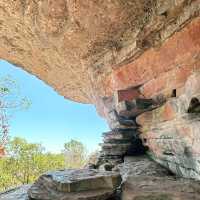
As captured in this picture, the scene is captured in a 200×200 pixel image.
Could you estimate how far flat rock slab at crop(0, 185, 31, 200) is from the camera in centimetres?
660

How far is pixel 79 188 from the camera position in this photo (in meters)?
5.72

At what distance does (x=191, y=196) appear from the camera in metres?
4.98

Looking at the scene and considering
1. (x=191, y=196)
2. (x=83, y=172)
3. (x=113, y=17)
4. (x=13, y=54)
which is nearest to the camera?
(x=191, y=196)

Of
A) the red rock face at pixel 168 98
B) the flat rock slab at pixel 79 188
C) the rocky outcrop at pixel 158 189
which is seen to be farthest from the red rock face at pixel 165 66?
the flat rock slab at pixel 79 188

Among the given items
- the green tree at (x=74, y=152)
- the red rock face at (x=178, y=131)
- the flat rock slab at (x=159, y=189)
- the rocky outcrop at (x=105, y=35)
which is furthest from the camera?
the green tree at (x=74, y=152)

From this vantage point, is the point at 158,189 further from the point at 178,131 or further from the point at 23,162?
the point at 23,162

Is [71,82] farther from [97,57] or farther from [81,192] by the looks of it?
[81,192]

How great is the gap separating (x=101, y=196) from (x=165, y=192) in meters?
1.18

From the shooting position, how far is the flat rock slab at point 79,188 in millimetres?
5516

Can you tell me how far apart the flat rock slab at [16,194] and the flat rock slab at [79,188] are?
0.63 m

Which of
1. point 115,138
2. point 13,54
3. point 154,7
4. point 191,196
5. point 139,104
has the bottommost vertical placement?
point 191,196

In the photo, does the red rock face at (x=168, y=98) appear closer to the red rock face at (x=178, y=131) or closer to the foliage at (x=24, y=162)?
the red rock face at (x=178, y=131)

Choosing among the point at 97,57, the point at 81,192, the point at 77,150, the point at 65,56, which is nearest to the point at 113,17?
the point at 97,57

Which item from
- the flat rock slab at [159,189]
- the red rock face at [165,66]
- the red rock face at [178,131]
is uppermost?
the red rock face at [165,66]
